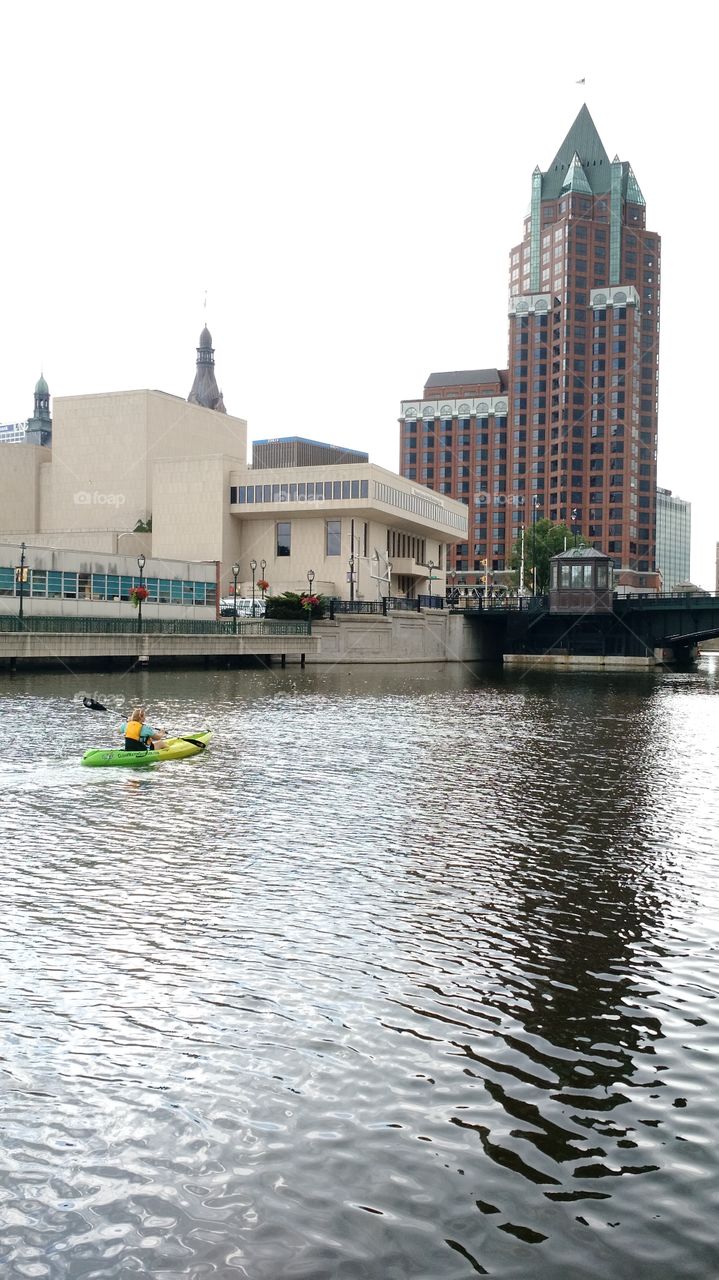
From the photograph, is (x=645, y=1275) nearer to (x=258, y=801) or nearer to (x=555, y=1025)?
(x=555, y=1025)

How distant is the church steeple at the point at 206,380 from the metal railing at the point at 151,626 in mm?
117234

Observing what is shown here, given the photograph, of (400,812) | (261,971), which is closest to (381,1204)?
(261,971)

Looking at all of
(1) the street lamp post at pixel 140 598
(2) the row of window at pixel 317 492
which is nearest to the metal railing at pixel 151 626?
(1) the street lamp post at pixel 140 598

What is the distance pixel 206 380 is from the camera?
640 feet

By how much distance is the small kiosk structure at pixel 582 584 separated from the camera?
98.0 metres

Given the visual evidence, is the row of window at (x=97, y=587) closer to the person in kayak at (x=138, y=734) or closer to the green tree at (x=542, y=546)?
the person in kayak at (x=138, y=734)

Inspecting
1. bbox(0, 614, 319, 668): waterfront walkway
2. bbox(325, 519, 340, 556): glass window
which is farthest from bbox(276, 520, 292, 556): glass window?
bbox(0, 614, 319, 668): waterfront walkway

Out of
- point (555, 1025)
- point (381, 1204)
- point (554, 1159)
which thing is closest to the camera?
point (381, 1204)

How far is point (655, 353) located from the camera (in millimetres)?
197000

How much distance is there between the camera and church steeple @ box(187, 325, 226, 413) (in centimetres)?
19425

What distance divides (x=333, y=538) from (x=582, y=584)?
99.1 ft

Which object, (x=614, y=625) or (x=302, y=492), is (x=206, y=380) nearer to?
(x=302, y=492)

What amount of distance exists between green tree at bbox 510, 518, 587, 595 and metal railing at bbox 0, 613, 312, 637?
73.4 m

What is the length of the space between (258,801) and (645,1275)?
15986 millimetres
